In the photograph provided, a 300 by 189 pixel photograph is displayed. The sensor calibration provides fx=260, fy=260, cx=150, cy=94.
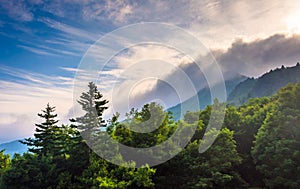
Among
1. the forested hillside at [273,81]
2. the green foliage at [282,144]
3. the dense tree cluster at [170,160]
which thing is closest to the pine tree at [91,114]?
the dense tree cluster at [170,160]

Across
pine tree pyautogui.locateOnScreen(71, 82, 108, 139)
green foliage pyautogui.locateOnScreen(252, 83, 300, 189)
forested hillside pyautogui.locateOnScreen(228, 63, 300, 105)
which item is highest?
forested hillside pyautogui.locateOnScreen(228, 63, 300, 105)

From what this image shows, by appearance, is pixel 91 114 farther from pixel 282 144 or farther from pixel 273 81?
pixel 273 81

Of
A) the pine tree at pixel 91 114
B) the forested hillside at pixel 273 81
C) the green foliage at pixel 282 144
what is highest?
the forested hillside at pixel 273 81

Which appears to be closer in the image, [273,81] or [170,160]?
[170,160]

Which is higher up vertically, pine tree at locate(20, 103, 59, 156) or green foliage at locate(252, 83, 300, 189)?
pine tree at locate(20, 103, 59, 156)

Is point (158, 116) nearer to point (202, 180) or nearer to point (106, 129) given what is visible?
point (106, 129)

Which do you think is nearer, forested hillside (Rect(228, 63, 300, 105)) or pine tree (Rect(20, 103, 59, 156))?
pine tree (Rect(20, 103, 59, 156))

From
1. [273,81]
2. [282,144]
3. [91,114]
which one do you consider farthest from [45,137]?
[273,81]

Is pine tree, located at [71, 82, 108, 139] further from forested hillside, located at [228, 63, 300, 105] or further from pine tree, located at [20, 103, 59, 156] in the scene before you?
forested hillside, located at [228, 63, 300, 105]

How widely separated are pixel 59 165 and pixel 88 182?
7.10m

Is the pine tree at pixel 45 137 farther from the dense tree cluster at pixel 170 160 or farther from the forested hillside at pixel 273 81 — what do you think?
the forested hillside at pixel 273 81

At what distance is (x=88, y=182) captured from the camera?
2086 centimetres

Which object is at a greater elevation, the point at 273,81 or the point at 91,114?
the point at 273,81

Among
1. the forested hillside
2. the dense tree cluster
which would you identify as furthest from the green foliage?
the forested hillside
